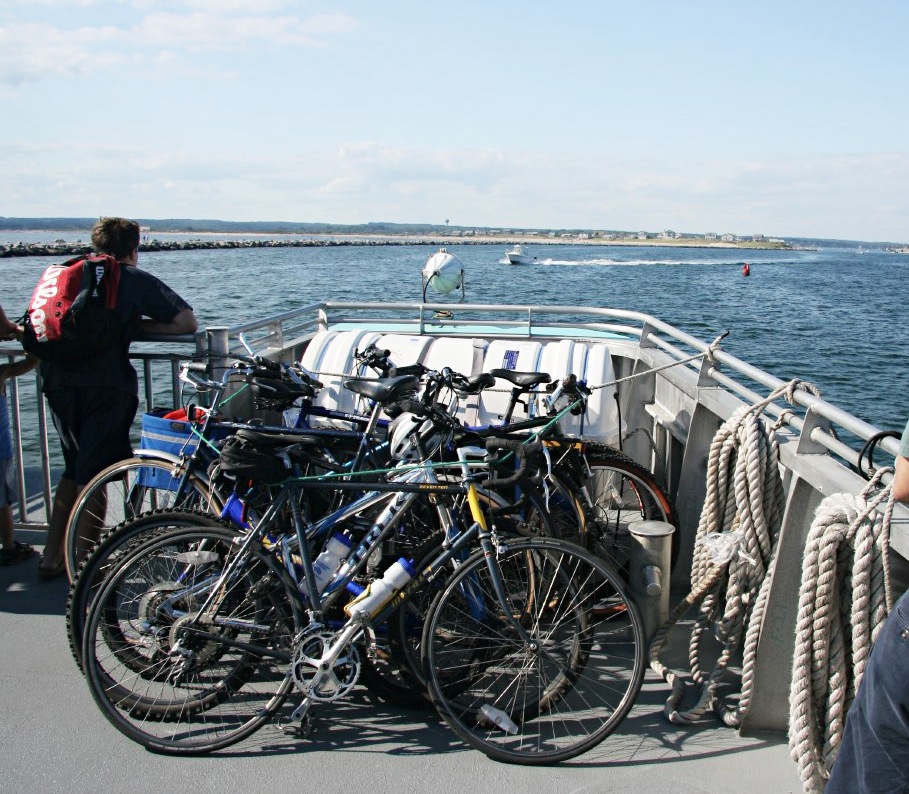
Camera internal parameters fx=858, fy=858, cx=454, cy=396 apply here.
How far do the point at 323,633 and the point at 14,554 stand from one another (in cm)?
241

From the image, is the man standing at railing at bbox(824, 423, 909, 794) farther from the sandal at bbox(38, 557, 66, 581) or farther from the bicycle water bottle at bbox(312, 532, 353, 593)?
the sandal at bbox(38, 557, 66, 581)

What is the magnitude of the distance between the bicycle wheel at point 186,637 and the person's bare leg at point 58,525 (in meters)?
1.37

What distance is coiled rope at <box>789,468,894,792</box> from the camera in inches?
106

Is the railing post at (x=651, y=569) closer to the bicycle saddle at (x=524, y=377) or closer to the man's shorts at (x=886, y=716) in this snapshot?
the bicycle saddle at (x=524, y=377)

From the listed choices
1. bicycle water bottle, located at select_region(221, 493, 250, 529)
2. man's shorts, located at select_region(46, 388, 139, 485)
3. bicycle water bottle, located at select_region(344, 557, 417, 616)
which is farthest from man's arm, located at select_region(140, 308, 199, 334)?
bicycle water bottle, located at select_region(344, 557, 417, 616)

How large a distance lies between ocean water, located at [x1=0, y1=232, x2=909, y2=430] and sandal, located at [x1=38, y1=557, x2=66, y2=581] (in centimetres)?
890

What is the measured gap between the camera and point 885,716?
214 centimetres

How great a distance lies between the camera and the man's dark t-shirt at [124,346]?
405cm

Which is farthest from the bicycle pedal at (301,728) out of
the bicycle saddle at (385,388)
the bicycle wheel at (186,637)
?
the bicycle saddle at (385,388)

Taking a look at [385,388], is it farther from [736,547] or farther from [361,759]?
[736,547]

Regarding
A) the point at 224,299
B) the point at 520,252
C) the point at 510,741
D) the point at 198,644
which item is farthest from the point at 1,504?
the point at 520,252

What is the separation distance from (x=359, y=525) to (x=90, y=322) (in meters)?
1.70

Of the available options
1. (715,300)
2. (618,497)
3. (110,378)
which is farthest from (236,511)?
(715,300)

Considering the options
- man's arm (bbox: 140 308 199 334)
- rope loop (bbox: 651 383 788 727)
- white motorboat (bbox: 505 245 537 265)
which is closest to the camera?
rope loop (bbox: 651 383 788 727)
